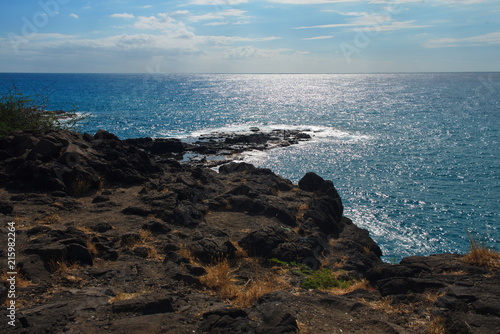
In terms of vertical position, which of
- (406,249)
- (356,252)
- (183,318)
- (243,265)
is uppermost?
(183,318)

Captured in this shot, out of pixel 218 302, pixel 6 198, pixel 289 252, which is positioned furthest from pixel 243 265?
pixel 6 198

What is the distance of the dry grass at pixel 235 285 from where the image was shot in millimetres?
9004

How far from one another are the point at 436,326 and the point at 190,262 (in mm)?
6640

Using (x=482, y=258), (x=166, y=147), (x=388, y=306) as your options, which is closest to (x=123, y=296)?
(x=388, y=306)

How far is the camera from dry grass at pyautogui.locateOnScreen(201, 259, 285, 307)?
9004 mm

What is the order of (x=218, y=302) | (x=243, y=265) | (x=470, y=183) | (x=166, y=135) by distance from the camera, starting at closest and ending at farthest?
(x=218, y=302)
(x=243, y=265)
(x=470, y=183)
(x=166, y=135)

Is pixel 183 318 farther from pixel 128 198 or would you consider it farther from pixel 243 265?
pixel 128 198

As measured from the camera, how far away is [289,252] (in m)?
13.5

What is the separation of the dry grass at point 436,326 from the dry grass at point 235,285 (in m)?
3.54

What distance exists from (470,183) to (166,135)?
Answer: 41.7 meters

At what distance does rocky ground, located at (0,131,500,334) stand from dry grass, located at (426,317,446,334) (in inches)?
1.1

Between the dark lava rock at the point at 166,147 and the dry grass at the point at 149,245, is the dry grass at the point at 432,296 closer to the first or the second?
the dry grass at the point at 149,245

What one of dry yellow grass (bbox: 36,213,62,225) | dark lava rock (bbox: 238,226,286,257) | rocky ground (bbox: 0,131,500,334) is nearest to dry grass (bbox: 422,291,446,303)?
rocky ground (bbox: 0,131,500,334)

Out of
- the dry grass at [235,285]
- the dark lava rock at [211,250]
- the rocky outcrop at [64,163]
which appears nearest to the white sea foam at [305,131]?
the rocky outcrop at [64,163]
